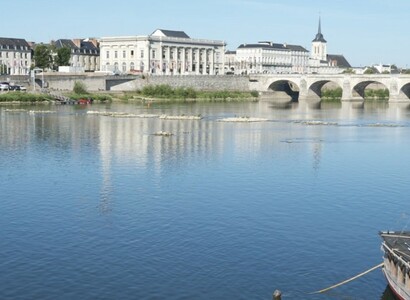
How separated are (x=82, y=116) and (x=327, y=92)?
256ft

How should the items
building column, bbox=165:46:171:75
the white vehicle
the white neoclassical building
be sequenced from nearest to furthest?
Result: the white vehicle, the white neoclassical building, building column, bbox=165:46:171:75

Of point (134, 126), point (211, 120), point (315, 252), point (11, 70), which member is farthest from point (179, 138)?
point (11, 70)

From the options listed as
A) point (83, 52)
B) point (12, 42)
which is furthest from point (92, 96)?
point (83, 52)

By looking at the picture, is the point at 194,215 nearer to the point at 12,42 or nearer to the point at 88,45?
the point at 12,42

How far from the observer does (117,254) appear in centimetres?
2503

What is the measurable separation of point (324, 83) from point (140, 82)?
42413 mm

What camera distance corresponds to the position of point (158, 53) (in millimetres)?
148625

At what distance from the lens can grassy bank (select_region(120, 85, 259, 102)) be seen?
123000 millimetres

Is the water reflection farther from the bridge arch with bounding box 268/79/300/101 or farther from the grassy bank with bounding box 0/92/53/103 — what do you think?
the bridge arch with bounding box 268/79/300/101

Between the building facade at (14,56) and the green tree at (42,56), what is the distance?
124 inches

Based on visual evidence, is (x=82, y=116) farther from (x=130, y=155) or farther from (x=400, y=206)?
(x=400, y=206)

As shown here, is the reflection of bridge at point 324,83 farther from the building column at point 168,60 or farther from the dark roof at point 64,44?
the dark roof at point 64,44

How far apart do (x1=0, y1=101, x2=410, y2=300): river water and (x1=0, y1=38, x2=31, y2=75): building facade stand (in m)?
78.5

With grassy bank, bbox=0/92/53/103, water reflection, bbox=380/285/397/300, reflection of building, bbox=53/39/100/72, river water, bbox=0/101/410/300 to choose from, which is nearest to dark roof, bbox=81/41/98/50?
reflection of building, bbox=53/39/100/72
